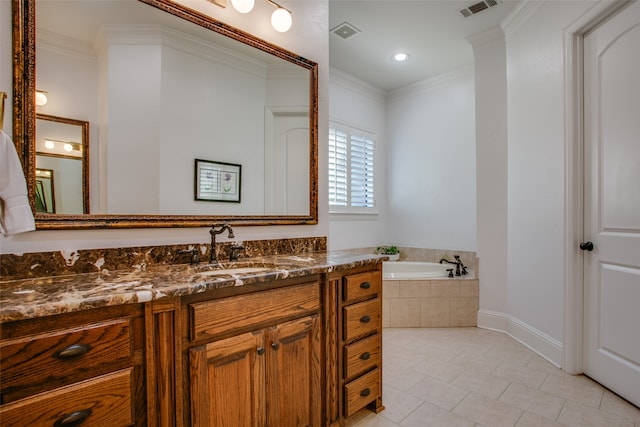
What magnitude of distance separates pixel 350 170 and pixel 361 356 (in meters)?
2.73

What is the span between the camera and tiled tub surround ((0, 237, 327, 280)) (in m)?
1.23

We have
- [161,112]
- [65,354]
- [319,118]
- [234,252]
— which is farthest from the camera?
[319,118]

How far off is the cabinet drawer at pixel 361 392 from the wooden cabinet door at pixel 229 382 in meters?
0.54

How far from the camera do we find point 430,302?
3303mm

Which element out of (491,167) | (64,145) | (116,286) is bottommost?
(116,286)

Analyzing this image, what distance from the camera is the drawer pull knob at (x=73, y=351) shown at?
0.91m

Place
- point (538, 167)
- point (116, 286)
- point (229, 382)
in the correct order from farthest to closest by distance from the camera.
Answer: point (538, 167) < point (229, 382) < point (116, 286)

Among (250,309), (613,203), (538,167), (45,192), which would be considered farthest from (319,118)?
(613,203)

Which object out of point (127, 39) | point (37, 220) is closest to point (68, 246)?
point (37, 220)

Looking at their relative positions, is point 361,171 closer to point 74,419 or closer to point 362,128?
point 362,128

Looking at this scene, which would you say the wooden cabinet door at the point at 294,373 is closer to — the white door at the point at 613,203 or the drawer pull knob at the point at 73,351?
the drawer pull knob at the point at 73,351

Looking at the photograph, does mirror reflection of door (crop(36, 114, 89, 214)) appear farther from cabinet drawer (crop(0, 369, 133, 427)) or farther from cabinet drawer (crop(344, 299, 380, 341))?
cabinet drawer (crop(344, 299, 380, 341))

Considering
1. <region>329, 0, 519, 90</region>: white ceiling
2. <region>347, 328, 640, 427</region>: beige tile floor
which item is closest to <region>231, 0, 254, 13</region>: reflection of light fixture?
<region>329, 0, 519, 90</region>: white ceiling

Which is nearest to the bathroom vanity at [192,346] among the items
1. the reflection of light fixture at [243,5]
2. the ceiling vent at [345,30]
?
the reflection of light fixture at [243,5]
